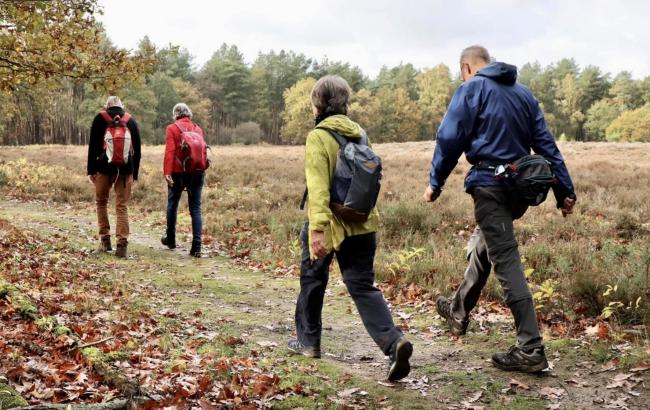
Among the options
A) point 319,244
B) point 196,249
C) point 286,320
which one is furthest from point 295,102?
point 319,244

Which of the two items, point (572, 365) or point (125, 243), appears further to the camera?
point (125, 243)

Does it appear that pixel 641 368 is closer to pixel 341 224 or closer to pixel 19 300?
pixel 341 224

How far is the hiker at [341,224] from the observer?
3930 millimetres

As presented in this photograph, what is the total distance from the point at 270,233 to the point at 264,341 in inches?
261

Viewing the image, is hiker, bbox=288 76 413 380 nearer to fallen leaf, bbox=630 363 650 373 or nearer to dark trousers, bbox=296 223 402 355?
dark trousers, bbox=296 223 402 355

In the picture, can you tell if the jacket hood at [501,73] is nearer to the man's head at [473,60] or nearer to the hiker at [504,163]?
the hiker at [504,163]

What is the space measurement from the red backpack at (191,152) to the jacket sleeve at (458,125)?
559 cm

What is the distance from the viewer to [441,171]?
4.29m

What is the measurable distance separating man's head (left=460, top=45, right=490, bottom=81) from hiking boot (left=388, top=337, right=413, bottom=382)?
2208 millimetres

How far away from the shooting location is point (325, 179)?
13.1 feet

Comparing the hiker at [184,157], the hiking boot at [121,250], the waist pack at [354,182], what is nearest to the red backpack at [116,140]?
the hiker at [184,157]

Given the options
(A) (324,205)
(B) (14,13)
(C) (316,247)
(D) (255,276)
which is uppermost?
(B) (14,13)

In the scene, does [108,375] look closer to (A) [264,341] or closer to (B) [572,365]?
(A) [264,341]

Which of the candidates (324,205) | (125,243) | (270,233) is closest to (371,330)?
(324,205)
